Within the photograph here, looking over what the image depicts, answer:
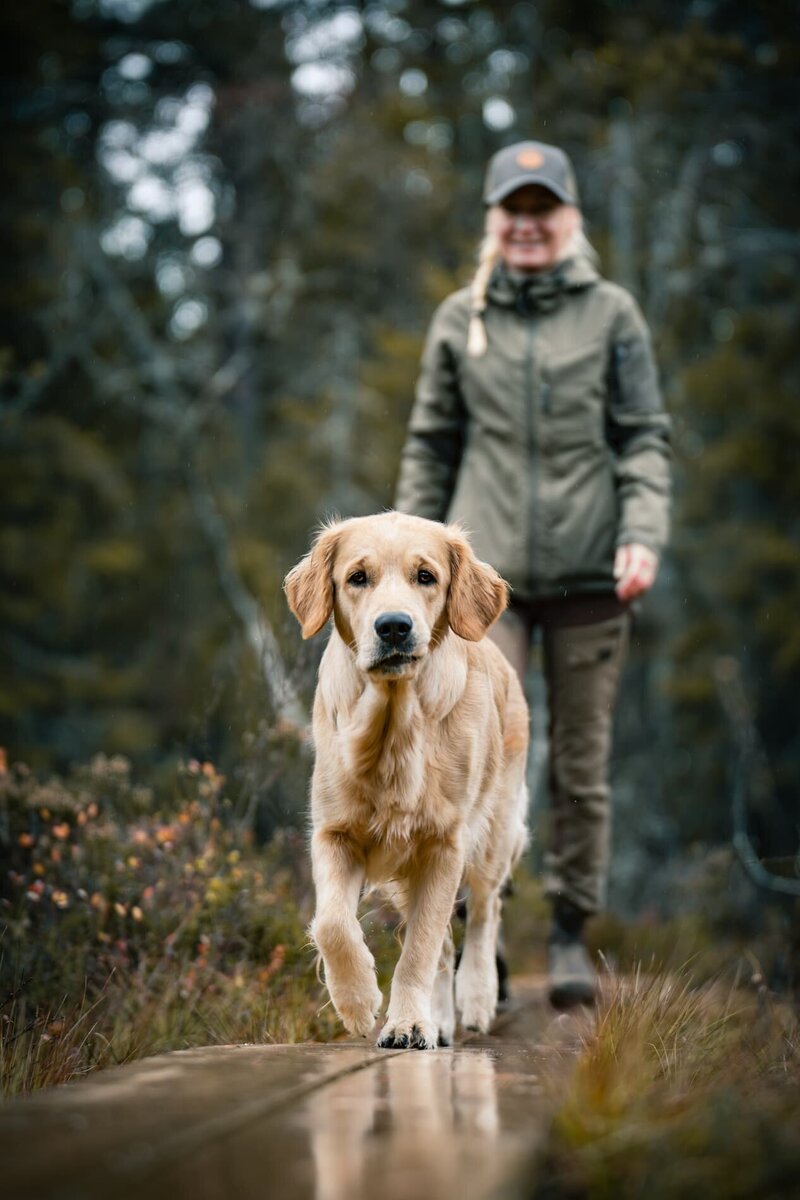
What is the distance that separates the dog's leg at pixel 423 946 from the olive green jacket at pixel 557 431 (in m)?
1.60

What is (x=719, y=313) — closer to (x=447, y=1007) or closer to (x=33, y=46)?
(x=33, y=46)

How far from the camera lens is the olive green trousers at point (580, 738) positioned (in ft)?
18.1

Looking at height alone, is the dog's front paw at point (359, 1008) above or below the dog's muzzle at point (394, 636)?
below

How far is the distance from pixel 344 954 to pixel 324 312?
54.0ft

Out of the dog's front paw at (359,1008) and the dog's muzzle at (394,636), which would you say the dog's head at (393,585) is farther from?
the dog's front paw at (359,1008)

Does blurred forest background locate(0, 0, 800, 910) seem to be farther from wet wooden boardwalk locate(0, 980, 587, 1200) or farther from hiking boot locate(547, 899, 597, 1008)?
wet wooden boardwalk locate(0, 980, 587, 1200)

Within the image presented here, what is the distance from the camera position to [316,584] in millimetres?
4145

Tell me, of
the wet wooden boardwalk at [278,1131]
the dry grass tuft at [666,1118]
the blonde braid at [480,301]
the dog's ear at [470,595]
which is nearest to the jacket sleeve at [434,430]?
the blonde braid at [480,301]

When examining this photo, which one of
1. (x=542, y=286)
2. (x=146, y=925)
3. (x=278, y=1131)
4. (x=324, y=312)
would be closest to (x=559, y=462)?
(x=542, y=286)

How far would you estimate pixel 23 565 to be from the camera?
15.6 meters

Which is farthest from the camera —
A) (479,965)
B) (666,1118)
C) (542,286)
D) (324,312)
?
(324,312)

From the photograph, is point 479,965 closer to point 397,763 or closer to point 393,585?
point 397,763

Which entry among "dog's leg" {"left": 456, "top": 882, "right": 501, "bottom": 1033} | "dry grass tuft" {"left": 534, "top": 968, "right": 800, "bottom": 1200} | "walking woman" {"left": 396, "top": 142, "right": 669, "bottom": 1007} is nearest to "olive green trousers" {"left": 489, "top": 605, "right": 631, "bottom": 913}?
"walking woman" {"left": 396, "top": 142, "right": 669, "bottom": 1007}

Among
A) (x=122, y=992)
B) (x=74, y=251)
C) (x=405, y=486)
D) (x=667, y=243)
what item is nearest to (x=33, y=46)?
(x=74, y=251)
